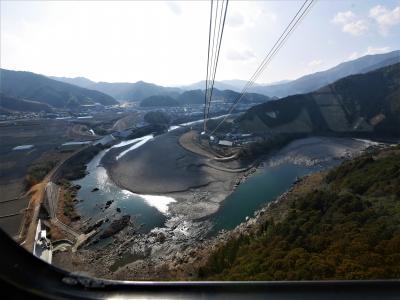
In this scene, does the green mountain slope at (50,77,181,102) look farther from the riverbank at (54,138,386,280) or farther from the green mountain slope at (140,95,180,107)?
the riverbank at (54,138,386,280)

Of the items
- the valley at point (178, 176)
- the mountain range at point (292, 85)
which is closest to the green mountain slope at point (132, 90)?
the mountain range at point (292, 85)

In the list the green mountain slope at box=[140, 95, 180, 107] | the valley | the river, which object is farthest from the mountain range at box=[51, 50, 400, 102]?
the river

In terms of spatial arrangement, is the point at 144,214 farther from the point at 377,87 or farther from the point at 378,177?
the point at 377,87

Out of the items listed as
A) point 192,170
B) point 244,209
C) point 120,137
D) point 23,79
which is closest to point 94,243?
point 244,209

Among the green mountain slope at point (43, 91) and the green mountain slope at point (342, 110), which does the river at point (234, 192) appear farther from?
the green mountain slope at point (43, 91)

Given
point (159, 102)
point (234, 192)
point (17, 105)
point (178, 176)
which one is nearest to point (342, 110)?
point (234, 192)

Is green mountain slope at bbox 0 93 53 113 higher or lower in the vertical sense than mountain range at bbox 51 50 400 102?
lower
